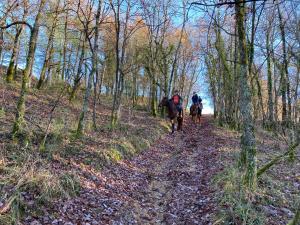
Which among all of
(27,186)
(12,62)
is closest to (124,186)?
(27,186)

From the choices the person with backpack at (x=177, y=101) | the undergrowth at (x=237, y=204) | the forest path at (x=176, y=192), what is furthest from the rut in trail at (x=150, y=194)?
the person with backpack at (x=177, y=101)

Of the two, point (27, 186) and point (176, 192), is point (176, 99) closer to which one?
point (176, 192)

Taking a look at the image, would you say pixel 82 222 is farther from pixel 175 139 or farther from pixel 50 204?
pixel 175 139

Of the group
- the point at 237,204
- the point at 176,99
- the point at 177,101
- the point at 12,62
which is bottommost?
the point at 237,204

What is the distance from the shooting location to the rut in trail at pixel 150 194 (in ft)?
20.4

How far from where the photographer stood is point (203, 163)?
1056 centimetres

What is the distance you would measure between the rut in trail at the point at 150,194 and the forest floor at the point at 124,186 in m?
0.02

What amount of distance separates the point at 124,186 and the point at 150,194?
0.74m

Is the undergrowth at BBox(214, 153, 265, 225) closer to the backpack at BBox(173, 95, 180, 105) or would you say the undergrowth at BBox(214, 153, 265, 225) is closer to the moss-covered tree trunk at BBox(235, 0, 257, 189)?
the moss-covered tree trunk at BBox(235, 0, 257, 189)

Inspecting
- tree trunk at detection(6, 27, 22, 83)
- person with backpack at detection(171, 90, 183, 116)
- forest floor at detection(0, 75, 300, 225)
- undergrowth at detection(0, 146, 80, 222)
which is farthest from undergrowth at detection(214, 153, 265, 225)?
tree trunk at detection(6, 27, 22, 83)

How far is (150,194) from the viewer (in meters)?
7.96

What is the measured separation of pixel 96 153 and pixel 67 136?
1.60 metres

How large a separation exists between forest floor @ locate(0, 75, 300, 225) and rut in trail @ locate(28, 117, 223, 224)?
20 mm

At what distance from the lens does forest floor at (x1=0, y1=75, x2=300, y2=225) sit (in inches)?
229
